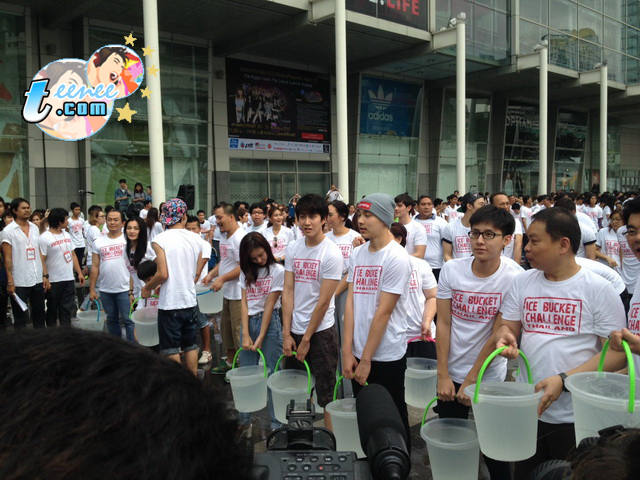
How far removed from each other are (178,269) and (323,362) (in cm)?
202

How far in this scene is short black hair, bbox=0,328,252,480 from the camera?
57 centimetres

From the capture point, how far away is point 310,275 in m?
4.44

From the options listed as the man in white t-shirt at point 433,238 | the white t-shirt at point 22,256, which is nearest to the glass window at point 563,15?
the man in white t-shirt at point 433,238

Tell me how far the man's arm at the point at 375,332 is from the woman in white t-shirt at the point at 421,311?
971 millimetres

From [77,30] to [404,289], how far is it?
643 inches

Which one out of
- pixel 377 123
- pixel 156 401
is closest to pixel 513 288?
pixel 156 401

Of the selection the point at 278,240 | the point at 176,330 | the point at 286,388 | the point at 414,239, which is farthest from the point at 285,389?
the point at 278,240

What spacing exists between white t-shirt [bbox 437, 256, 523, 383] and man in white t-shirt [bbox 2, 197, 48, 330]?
6.20 m

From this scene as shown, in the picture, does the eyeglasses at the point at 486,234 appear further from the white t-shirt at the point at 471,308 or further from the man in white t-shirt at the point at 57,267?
the man in white t-shirt at the point at 57,267

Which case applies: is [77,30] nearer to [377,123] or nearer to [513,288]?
[377,123]

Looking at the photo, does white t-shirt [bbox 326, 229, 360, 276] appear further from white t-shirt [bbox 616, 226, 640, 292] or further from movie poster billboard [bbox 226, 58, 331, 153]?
movie poster billboard [bbox 226, 58, 331, 153]

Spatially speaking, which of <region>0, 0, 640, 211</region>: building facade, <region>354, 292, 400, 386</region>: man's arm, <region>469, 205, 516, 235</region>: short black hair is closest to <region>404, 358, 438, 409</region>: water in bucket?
<region>354, 292, 400, 386</region>: man's arm

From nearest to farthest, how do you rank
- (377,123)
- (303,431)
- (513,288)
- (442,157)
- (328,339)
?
(303,431) < (513,288) < (328,339) < (377,123) < (442,157)

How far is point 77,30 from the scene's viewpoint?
636 inches
